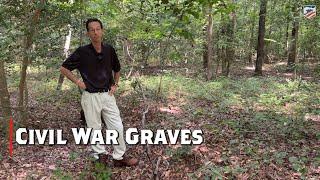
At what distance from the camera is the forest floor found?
529cm

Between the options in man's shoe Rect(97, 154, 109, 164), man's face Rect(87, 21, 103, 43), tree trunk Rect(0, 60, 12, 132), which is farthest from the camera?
tree trunk Rect(0, 60, 12, 132)

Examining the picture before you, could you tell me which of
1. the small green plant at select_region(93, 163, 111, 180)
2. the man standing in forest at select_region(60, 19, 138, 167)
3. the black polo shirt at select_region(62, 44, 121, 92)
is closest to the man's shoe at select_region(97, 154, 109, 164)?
the man standing in forest at select_region(60, 19, 138, 167)

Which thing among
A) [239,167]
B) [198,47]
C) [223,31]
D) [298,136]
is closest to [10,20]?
[239,167]

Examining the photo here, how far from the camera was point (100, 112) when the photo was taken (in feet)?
17.7

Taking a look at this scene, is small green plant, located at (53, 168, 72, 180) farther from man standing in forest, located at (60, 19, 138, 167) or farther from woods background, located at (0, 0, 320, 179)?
man standing in forest, located at (60, 19, 138, 167)

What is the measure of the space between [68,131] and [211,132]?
295 centimetres

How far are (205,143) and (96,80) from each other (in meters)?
2.34

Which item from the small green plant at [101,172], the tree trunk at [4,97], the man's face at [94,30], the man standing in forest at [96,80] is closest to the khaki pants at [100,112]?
the man standing in forest at [96,80]

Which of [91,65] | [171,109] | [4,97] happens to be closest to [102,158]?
[91,65]

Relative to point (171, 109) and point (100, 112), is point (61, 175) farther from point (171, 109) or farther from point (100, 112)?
point (171, 109)

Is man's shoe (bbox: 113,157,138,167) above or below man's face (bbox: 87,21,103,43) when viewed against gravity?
below

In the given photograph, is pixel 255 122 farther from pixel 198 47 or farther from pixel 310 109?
pixel 198 47

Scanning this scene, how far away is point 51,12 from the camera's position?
7.06 m

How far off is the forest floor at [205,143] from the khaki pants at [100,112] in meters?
0.29
